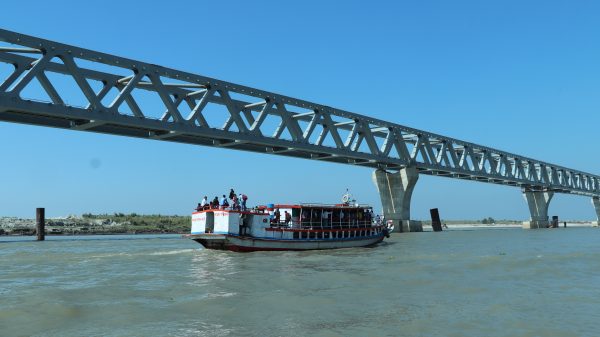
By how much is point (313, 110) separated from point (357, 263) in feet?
126

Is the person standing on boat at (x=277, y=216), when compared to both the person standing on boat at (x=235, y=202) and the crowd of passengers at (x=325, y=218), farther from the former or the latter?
the person standing on boat at (x=235, y=202)

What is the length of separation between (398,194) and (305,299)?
207 ft

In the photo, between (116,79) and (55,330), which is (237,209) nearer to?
(116,79)

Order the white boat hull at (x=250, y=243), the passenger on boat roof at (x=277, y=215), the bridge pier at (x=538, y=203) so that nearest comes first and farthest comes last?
the white boat hull at (x=250, y=243), the passenger on boat roof at (x=277, y=215), the bridge pier at (x=538, y=203)

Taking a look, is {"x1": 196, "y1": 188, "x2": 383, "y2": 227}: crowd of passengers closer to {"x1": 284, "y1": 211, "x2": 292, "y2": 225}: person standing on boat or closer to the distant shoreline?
{"x1": 284, "y1": 211, "x2": 292, "y2": 225}: person standing on boat

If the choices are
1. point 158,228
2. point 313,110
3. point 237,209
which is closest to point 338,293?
point 237,209

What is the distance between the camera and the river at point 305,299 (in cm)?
1206

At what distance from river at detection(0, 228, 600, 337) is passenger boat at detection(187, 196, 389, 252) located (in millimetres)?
9324

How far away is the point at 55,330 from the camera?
1210cm

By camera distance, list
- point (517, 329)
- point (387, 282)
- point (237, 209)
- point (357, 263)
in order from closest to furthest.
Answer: point (517, 329) → point (387, 282) → point (357, 263) → point (237, 209)

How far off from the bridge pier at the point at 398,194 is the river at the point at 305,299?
48815 mm

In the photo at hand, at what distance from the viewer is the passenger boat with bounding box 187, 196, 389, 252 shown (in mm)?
36719

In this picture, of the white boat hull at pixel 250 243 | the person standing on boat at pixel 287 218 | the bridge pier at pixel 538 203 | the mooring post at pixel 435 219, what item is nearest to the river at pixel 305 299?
the white boat hull at pixel 250 243

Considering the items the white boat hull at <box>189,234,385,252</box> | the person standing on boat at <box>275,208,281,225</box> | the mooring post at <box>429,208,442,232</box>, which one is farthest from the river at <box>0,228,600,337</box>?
the mooring post at <box>429,208,442,232</box>
